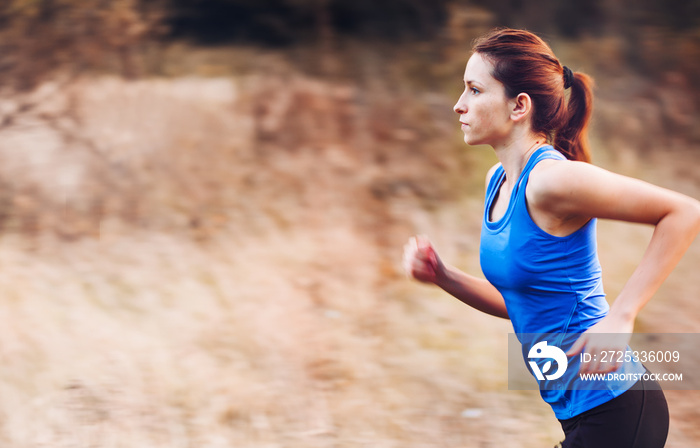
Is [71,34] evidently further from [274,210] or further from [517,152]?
[517,152]

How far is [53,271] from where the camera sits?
5074 millimetres

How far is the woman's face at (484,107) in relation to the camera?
1775 mm

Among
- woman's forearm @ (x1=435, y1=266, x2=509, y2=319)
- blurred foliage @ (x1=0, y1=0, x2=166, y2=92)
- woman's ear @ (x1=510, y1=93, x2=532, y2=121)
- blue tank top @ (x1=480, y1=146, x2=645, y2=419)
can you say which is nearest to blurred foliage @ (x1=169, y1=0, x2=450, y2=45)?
blurred foliage @ (x1=0, y1=0, x2=166, y2=92)

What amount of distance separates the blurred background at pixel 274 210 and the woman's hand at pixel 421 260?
207 cm

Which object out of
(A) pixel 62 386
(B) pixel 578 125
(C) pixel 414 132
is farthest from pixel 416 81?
(B) pixel 578 125

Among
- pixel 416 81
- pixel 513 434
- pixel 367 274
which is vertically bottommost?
pixel 513 434

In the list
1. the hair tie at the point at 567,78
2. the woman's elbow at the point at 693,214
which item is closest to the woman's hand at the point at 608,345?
the woman's elbow at the point at 693,214

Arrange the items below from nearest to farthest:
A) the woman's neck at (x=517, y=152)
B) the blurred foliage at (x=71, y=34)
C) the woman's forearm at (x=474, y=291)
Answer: the woman's neck at (x=517, y=152) → the woman's forearm at (x=474, y=291) → the blurred foliage at (x=71, y=34)

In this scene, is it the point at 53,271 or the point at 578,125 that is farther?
the point at 53,271

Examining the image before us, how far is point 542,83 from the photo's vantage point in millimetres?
1779

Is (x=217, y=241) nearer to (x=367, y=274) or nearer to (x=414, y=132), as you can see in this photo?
(x=367, y=274)

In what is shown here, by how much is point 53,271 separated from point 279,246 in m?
1.85

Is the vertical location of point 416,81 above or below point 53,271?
above

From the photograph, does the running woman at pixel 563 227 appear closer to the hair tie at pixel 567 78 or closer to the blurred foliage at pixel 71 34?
the hair tie at pixel 567 78
